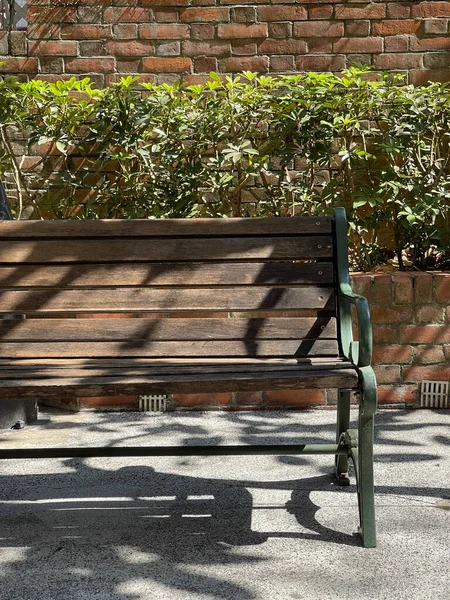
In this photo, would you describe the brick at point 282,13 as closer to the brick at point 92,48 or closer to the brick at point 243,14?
the brick at point 243,14

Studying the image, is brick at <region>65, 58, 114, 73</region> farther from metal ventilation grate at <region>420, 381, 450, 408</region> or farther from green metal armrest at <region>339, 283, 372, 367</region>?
green metal armrest at <region>339, 283, 372, 367</region>

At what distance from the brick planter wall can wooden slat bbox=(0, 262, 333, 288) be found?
140 cm

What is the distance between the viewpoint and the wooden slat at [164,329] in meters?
3.58

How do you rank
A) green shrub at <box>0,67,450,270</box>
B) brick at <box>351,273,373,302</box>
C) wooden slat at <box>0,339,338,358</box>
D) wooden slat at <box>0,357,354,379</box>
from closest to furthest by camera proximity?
wooden slat at <box>0,357,354,379</box> → wooden slat at <box>0,339,338,358</box> → brick at <box>351,273,373,302</box> → green shrub at <box>0,67,450,270</box>

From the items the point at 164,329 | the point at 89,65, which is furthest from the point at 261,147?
the point at 164,329

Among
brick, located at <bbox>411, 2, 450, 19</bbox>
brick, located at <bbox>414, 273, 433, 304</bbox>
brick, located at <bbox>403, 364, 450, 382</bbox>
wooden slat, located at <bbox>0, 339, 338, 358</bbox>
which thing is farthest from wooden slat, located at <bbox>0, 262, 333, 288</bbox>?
brick, located at <bbox>411, 2, 450, 19</bbox>

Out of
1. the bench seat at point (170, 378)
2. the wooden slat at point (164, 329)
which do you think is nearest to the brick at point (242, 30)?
the wooden slat at point (164, 329)

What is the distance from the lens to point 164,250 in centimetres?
365

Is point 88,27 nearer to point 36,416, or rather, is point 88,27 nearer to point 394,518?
point 36,416

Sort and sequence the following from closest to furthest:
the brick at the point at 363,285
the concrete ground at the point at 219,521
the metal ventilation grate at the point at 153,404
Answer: the concrete ground at the point at 219,521 → the brick at the point at 363,285 → the metal ventilation grate at the point at 153,404

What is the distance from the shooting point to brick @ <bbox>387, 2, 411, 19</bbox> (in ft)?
19.2

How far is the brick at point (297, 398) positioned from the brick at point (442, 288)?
818 millimetres

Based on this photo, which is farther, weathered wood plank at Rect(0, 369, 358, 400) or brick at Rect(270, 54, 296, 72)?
brick at Rect(270, 54, 296, 72)

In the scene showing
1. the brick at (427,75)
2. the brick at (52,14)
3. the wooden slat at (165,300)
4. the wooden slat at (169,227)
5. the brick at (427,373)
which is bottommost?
the brick at (427,373)
